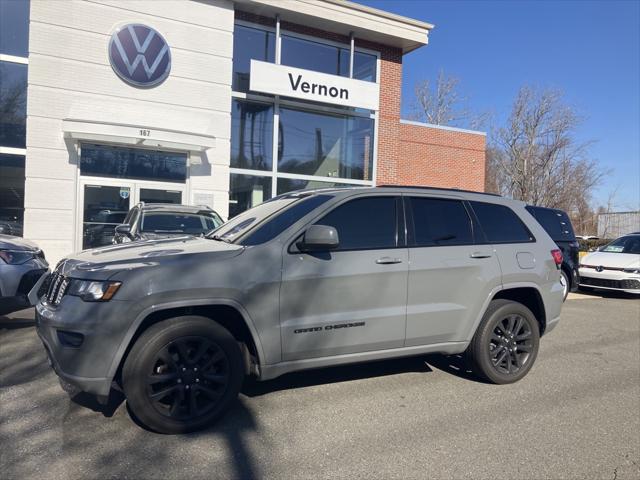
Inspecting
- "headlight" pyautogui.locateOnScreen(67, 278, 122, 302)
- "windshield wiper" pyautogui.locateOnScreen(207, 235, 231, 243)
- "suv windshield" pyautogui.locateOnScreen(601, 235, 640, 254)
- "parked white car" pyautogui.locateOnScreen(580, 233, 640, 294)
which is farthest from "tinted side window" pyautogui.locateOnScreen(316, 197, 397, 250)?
"suv windshield" pyautogui.locateOnScreen(601, 235, 640, 254)

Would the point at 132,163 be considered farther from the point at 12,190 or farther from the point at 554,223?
the point at 554,223

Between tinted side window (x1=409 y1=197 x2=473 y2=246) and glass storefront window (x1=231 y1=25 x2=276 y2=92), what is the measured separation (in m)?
10.2

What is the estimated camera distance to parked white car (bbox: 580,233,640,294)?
11.4m

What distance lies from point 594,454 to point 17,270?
20.3 ft

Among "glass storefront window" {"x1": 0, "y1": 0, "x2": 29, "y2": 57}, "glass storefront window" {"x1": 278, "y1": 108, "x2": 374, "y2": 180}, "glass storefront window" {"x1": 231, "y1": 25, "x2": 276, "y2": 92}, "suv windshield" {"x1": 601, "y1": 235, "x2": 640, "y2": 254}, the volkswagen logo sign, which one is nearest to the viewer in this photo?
"glass storefront window" {"x1": 0, "y1": 0, "x2": 29, "y2": 57}

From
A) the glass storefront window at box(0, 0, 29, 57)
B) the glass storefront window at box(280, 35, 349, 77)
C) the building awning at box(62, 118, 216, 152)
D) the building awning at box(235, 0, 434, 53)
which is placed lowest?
the building awning at box(62, 118, 216, 152)

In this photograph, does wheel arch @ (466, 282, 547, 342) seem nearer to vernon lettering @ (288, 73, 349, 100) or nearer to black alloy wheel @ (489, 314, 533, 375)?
black alloy wheel @ (489, 314, 533, 375)

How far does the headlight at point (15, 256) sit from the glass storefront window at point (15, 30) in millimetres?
7708

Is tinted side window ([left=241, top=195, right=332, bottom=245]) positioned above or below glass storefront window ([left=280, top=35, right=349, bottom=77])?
below

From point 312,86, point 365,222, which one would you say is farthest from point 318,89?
point 365,222

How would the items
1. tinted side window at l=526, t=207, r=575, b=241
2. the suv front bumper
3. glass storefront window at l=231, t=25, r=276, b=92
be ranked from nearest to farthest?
the suv front bumper < tinted side window at l=526, t=207, r=575, b=241 < glass storefront window at l=231, t=25, r=276, b=92

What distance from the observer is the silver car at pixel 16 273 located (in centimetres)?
570

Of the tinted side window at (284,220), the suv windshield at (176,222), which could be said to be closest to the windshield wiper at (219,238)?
the tinted side window at (284,220)

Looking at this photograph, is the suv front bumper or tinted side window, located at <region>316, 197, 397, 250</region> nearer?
the suv front bumper
